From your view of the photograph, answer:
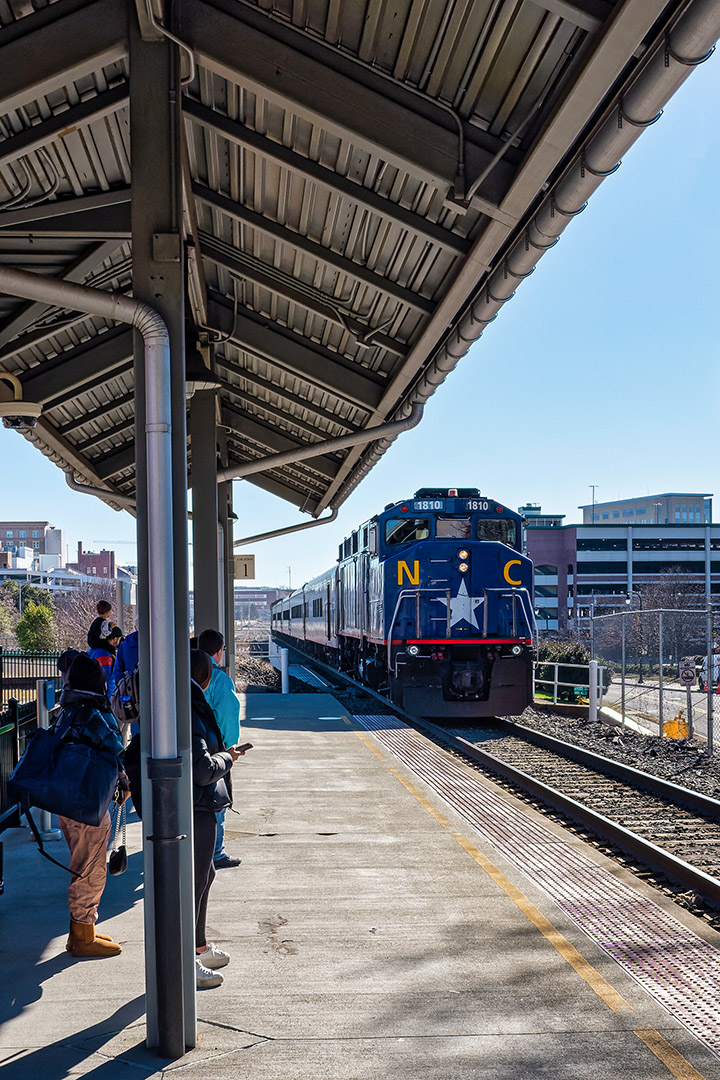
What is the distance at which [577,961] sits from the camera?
211 inches

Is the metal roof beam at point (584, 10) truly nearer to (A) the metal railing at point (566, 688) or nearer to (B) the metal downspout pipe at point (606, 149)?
(B) the metal downspout pipe at point (606, 149)

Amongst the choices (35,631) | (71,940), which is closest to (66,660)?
(71,940)

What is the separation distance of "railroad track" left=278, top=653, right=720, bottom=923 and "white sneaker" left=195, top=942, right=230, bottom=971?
3.38 meters

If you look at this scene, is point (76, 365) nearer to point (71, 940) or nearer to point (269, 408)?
point (269, 408)

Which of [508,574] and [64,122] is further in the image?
[508,574]

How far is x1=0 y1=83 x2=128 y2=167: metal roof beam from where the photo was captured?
5.43 meters

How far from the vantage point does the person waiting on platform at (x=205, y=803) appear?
4.95 m

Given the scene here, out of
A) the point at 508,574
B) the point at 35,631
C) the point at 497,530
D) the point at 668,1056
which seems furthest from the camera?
the point at 35,631

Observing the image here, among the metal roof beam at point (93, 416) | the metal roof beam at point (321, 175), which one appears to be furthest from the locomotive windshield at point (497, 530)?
the metal roof beam at point (321, 175)

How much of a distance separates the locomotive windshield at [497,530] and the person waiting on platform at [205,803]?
1284 cm

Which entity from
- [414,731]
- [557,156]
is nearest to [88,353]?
[557,156]

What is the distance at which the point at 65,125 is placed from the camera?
549 centimetres

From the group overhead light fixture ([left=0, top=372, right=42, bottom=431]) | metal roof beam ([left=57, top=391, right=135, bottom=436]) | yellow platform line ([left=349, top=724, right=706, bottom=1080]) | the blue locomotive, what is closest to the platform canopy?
overhead light fixture ([left=0, top=372, right=42, bottom=431])

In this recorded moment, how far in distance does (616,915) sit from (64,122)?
5.93 metres
